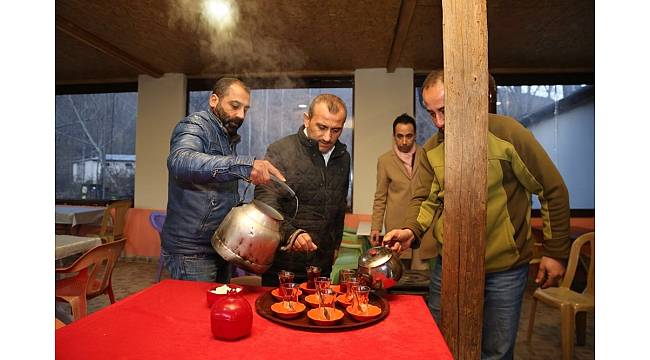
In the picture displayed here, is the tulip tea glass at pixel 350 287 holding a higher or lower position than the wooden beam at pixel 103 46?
lower

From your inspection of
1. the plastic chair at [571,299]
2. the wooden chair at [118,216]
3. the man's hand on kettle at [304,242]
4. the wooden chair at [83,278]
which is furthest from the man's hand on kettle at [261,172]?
the wooden chair at [118,216]

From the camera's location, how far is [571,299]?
2.20 metres

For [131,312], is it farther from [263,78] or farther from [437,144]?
[263,78]

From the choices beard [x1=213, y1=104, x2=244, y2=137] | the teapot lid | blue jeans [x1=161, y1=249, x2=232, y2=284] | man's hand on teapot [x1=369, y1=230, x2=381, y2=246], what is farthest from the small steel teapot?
man's hand on teapot [x1=369, y1=230, x2=381, y2=246]

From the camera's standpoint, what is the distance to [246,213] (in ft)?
4.01

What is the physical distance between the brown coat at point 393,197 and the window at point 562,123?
1.52 m

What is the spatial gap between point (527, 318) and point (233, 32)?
3.28 metres

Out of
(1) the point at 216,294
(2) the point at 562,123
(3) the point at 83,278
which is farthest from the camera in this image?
(2) the point at 562,123

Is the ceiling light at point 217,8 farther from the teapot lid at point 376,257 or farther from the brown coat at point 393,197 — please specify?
the teapot lid at point 376,257

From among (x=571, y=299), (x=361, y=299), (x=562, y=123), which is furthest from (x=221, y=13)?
(x=562, y=123)

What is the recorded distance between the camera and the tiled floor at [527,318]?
91.2 inches

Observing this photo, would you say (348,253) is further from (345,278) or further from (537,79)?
(537,79)

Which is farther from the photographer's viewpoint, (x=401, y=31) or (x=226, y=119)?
(x=401, y=31)

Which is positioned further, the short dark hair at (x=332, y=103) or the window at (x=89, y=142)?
the window at (x=89, y=142)
